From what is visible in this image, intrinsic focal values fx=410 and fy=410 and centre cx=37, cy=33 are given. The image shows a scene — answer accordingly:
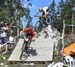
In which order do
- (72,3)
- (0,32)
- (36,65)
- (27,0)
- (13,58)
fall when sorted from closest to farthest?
(36,65) → (13,58) → (0,32) → (27,0) → (72,3)

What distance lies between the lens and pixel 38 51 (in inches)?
630

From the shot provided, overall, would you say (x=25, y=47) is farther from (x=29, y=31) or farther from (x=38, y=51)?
(x=29, y=31)

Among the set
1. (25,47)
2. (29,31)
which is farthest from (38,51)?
(29,31)

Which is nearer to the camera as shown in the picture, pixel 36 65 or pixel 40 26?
pixel 36 65

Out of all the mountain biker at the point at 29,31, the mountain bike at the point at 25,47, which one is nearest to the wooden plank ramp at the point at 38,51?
the mountain bike at the point at 25,47

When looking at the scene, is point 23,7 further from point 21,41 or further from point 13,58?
point 13,58

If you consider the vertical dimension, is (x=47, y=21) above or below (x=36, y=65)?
above

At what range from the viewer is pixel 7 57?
1582 cm

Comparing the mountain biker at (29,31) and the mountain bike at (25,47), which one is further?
the mountain bike at (25,47)

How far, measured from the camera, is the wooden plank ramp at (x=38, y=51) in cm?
1521

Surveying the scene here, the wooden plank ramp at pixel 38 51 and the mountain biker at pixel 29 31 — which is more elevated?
the mountain biker at pixel 29 31

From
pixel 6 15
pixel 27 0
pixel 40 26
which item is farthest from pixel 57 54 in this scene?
pixel 27 0

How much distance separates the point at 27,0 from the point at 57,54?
36.0ft

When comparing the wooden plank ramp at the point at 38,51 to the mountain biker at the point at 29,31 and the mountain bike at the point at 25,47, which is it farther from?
the mountain biker at the point at 29,31
